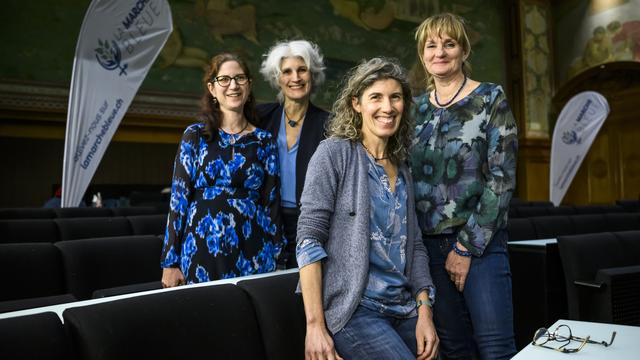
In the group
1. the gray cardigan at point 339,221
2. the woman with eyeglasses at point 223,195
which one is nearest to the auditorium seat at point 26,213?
the woman with eyeglasses at point 223,195

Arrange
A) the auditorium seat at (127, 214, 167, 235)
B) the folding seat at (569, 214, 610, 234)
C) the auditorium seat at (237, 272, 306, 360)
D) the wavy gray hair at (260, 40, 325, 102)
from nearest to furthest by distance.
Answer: the auditorium seat at (237, 272, 306, 360) → the wavy gray hair at (260, 40, 325, 102) → the auditorium seat at (127, 214, 167, 235) → the folding seat at (569, 214, 610, 234)

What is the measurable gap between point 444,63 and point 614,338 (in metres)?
1.06

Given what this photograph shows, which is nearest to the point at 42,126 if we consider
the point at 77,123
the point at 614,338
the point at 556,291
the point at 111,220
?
the point at 77,123

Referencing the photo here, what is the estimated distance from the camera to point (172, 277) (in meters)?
2.54

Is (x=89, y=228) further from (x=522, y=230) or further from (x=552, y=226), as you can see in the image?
(x=552, y=226)

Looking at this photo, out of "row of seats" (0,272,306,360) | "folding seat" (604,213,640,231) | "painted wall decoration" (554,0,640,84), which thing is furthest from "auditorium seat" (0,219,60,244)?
"painted wall decoration" (554,0,640,84)

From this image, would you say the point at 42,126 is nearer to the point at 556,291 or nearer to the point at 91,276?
the point at 91,276

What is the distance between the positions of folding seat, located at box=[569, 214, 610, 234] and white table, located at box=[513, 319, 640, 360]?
13.1 feet

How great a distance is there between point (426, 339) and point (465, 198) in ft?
1.76

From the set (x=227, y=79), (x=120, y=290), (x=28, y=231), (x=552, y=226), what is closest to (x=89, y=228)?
(x=28, y=231)

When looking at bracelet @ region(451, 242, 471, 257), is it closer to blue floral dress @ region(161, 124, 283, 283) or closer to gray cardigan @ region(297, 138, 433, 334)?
gray cardigan @ region(297, 138, 433, 334)

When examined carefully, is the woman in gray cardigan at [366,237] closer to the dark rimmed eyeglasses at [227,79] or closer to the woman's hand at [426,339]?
the woman's hand at [426,339]

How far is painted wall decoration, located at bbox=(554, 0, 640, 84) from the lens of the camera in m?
13.8

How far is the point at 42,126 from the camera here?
35.5 feet
